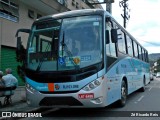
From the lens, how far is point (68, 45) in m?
8.63

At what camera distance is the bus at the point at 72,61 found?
820 cm

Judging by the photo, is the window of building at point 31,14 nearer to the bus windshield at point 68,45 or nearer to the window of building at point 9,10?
the window of building at point 9,10

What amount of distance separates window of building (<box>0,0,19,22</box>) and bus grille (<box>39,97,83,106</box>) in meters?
10.2

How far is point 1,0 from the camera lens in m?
17.6

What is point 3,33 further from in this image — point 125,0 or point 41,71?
point 125,0

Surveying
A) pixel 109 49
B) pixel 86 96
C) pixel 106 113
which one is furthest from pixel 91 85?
pixel 106 113

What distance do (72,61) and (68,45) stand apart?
1.72 feet

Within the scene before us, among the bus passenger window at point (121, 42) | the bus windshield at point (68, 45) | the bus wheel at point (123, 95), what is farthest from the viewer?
the bus passenger window at point (121, 42)

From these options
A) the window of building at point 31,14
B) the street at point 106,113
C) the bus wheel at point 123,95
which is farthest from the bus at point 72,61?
the window of building at point 31,14

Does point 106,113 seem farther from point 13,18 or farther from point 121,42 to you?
point 13,18

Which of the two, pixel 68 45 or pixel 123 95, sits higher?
pixel 68 45

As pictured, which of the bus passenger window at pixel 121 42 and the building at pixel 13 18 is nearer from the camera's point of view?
the bus passenger window at pixel 121 42

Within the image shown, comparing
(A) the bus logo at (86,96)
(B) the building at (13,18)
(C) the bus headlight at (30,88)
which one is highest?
(B) the building at (13,18)

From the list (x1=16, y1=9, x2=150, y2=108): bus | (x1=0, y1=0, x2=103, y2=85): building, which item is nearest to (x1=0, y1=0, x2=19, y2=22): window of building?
(x1=0, y1=0, x2=103, y2=85): building
